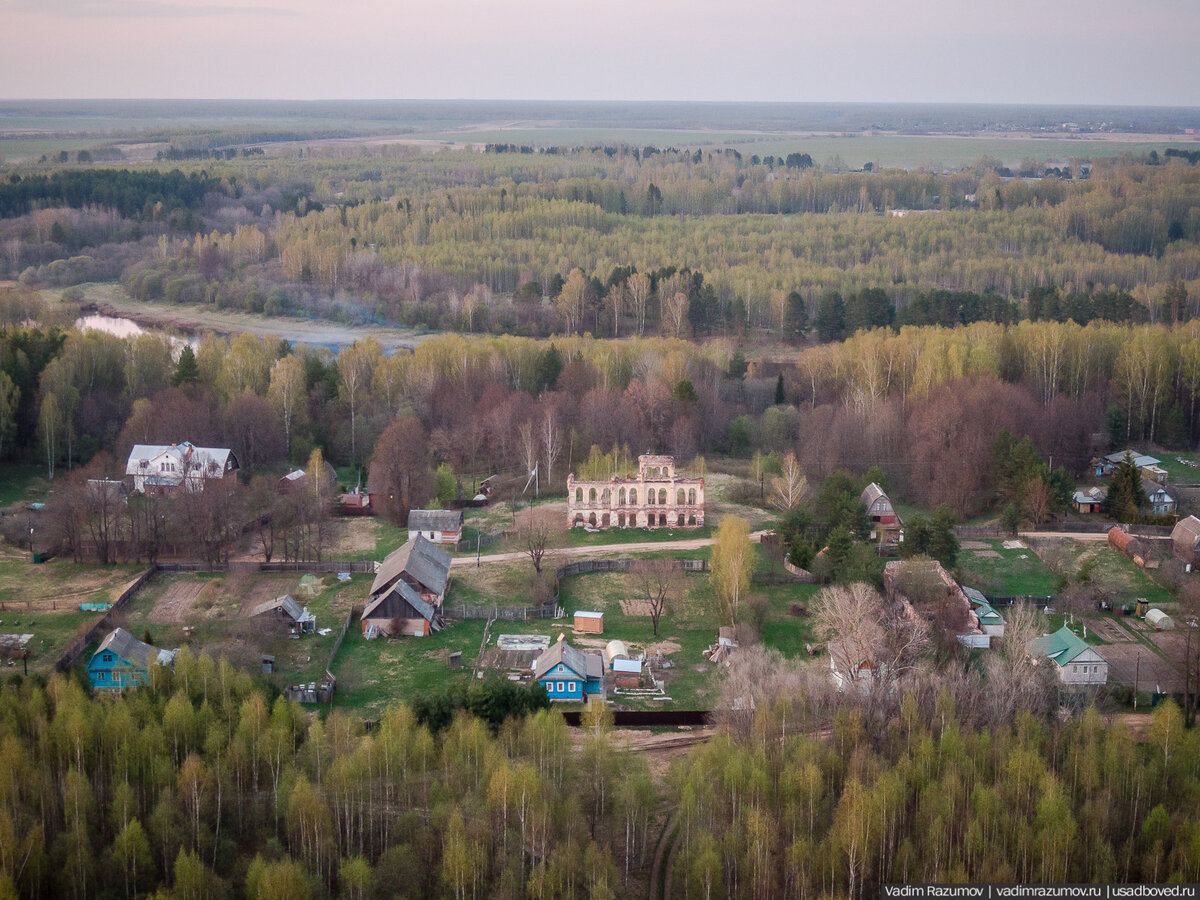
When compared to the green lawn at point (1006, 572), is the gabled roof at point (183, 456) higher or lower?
higher

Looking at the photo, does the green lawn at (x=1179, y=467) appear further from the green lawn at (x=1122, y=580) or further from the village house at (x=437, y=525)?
the village house at (x=437, y=525)

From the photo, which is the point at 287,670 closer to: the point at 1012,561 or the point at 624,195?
the point at 1012,561

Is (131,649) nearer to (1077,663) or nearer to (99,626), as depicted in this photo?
(99,626)

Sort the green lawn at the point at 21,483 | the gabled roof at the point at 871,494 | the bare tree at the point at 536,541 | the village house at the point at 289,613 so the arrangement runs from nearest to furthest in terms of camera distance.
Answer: the village house at the point at 289,613
the bare tree at the point at 536,541
the gabled roof at the point at 871,494
the green lawn at the point at 21,483

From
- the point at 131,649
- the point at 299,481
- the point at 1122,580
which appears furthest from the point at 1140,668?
the point at 299,481

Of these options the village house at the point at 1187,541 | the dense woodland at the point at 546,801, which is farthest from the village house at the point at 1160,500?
the dense woodland at the point at 546,801

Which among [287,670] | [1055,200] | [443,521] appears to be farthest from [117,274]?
[1055,200]

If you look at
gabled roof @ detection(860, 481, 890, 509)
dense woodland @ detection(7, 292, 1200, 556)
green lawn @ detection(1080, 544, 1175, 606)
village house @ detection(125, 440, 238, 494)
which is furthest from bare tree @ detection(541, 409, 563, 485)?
green lawn @ detection(1080, 544, 1175, 606)

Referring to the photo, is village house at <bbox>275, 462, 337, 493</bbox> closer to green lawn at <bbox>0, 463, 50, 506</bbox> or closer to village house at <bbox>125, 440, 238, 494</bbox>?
village house at <bbox>125, 440, 238, 494</bbox>
